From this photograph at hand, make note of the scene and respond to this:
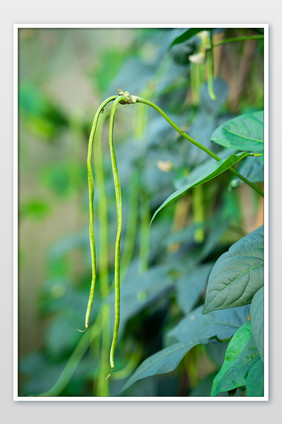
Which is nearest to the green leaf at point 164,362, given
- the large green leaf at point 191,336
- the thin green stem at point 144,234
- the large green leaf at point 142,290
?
the large green leaf at point 191,336

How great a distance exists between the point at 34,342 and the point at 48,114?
0.64 meters

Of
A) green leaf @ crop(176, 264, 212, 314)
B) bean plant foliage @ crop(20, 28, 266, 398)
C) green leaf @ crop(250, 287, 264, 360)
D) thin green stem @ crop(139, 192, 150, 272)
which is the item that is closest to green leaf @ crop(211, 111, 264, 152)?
bean plant foliage @ crop(20, 28, 266, 398)

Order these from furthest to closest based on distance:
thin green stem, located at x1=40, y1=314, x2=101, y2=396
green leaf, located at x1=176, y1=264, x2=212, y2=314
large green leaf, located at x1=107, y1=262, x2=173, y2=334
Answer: thin green stem, located at x1=40, y1=314, x2=101, y2=396 < large green leaf, located at x1=107, y1=262, x2=173, y2=334 < green leaf, located at x1=176, y1=264, x2=212, y2=314

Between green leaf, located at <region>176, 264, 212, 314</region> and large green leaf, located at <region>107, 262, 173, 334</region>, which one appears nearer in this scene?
green leaf, located at <region>176, 264, 212, 314</region>

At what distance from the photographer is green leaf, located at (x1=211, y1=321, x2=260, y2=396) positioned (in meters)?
0.45

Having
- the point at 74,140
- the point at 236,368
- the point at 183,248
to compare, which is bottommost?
the point at 236,368

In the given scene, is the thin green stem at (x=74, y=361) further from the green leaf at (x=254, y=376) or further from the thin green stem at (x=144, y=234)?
the green leaf at (x=254, y=376)

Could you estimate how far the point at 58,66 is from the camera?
54.9 inches

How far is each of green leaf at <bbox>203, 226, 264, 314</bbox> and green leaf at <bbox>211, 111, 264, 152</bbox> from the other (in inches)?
3.8

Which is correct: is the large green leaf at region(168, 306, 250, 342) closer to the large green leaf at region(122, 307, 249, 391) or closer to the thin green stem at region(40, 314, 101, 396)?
the large green leaf at region(122, 307, 249, 391)

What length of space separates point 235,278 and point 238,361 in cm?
8

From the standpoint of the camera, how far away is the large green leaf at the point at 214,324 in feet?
1.70

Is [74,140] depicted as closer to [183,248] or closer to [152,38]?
[152,38]
